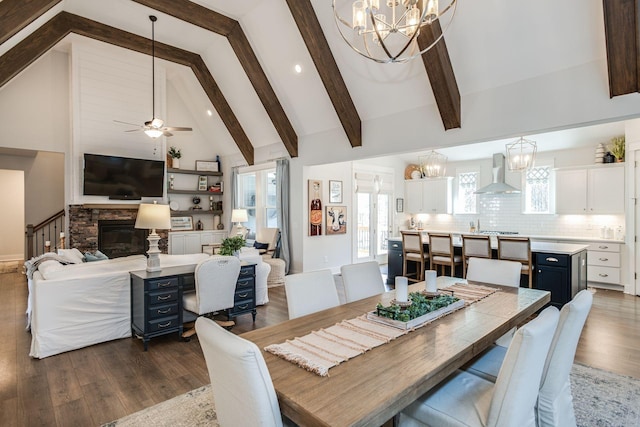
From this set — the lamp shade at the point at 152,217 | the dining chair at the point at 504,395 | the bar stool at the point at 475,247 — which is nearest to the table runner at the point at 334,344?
the dining chair at the point at 504,395

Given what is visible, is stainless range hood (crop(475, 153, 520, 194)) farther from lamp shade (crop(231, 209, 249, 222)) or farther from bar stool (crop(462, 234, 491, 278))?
lamp shade (crop(231, 209, 249, 222))

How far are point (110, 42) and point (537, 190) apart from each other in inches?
358

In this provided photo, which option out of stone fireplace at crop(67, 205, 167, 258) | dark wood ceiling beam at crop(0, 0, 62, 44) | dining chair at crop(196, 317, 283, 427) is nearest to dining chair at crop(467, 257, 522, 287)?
dining chair at crop(196, 317, 283, 427)

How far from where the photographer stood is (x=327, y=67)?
5.09 m

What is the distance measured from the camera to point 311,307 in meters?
2.49

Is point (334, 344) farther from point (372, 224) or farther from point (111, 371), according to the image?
point (372, 224)

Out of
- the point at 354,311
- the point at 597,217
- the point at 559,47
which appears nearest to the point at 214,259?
the point at 354,311

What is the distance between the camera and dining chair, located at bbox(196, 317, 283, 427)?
4.02 ft

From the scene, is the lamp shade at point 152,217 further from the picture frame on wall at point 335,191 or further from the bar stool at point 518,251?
the bar stool at point 518,251

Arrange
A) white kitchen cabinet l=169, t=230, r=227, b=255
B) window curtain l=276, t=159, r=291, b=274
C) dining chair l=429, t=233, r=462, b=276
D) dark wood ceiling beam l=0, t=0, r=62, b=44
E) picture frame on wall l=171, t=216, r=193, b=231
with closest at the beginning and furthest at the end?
1. dark wood ceiling beam l=0, t=0, r=62, b=44
2. dining chair l=429, t=233, r=462, b=276
3. window curtain l=276, t=159, r=291, b=274
4. white kitchen cabinet l=169, t=230, r=227, b=255
5. picture frame on wall l=171, t=216, r=193, b=231

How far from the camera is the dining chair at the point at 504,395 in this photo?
1385 mm

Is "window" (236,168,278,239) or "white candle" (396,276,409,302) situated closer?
"white candle" (396,276,409,302)

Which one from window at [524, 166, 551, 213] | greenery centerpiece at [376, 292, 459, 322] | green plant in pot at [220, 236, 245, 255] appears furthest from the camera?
window at [524, 166, 551, 213]

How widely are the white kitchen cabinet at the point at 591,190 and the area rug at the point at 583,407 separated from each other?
4.44m
